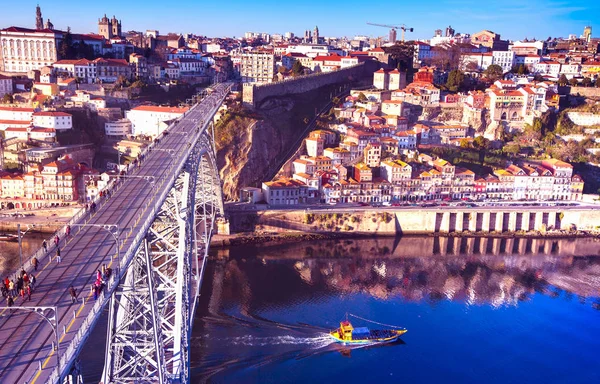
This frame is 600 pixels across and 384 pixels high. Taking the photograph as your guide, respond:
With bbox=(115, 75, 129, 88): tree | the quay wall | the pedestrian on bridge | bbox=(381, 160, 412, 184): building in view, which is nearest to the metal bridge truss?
the pedestrian on bridge

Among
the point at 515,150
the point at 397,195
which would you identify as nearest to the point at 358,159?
the point at 397,195

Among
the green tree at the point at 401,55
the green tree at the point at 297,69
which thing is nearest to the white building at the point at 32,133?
the green tree at the point at 297,69

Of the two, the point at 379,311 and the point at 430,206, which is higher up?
the point at 430,206

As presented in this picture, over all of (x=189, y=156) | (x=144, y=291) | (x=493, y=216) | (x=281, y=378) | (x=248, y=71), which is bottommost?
(x=281, y=378)

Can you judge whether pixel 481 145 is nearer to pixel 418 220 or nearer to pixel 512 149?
pixel 512 149

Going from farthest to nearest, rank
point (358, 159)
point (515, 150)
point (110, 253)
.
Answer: point (515, 150)
point (358, 159)
point (110, 253)

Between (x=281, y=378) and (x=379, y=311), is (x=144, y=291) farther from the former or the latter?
(x=379, y=311)

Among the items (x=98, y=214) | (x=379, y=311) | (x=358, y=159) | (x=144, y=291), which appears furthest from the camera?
(x=358, y=159)

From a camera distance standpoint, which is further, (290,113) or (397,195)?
(290,113)
